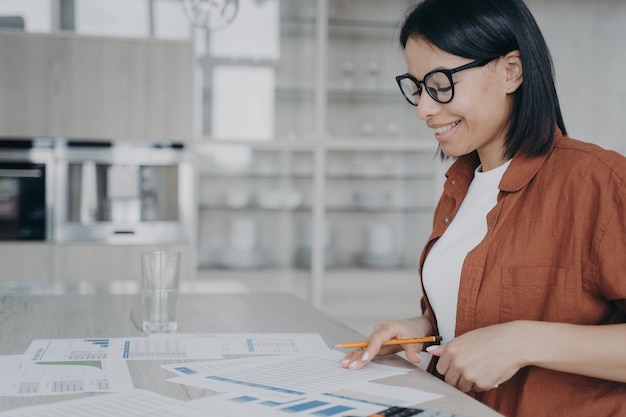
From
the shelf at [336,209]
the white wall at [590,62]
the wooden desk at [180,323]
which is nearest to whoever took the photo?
the wooden desk at [180,323]

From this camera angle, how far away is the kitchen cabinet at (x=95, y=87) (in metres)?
3.67

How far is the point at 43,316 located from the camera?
1.65 metres

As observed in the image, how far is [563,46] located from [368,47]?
46.5 inches

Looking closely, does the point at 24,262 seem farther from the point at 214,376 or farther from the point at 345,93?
the point at 214,376

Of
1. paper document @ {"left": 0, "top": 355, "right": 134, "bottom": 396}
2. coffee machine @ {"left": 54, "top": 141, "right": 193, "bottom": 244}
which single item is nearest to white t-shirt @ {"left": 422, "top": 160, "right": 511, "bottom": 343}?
paper document @ {"left": 0, "top": 355, "right": 134, "bottom": 396}

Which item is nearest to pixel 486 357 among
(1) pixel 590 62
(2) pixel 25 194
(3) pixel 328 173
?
(2) pixel 25 194

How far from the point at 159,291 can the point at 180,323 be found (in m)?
0.11

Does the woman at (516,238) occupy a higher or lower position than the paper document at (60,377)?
higher

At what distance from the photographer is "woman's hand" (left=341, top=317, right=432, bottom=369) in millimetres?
1136

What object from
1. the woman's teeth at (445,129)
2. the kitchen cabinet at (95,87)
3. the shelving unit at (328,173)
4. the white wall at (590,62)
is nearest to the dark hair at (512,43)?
the woman's teeth at (445,129)

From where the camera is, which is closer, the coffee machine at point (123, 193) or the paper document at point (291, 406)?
the paper document at point (291, 406)

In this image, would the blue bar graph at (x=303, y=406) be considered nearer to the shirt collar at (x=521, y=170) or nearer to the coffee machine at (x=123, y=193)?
the shirt collar at (x=521, y=170)

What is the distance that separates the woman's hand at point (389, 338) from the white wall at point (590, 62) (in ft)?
11.2

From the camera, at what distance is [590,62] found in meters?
4.48
